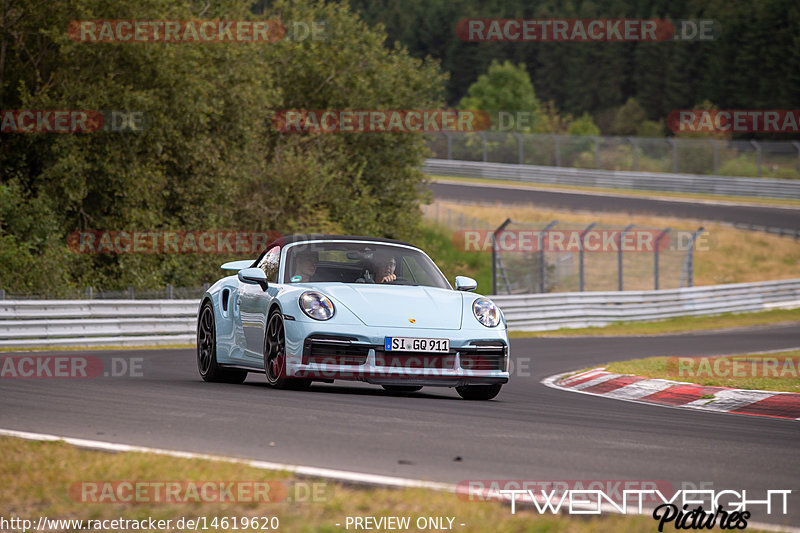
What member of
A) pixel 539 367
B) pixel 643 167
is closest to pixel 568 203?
pixel 643 167

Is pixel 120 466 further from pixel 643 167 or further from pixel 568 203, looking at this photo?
pixel 643 167

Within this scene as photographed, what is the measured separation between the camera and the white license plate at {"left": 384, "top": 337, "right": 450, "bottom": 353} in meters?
9.43

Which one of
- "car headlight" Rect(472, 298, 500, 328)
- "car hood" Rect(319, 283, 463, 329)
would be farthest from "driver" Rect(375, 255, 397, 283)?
"car headlight" Rect(472, 298, 500, 328)

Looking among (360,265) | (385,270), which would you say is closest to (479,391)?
(385,270)

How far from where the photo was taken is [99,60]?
85.9 feet

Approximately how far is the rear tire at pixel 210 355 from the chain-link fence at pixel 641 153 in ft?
139

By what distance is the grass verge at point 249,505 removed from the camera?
4.53 meters

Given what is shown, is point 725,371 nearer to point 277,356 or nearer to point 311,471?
point 277,356

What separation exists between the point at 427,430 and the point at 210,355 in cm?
462

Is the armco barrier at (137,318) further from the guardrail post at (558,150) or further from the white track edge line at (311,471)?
the guardrail post at (558,150)

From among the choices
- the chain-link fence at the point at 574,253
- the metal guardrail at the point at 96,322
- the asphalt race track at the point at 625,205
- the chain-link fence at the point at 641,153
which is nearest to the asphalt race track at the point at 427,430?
the metal guardrail at the point at 96,322

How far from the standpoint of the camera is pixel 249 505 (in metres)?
4.80

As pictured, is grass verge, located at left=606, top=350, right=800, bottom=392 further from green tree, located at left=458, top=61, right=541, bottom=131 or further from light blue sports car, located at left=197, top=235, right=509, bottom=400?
green tree, located at left=458, top=61, right=541, bottom=131

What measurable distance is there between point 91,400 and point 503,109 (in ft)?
290
